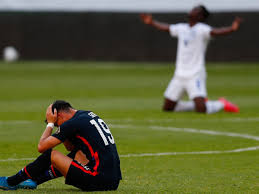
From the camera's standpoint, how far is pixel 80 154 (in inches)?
295

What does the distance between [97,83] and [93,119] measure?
62.7 ft

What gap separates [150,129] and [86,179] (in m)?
6.03

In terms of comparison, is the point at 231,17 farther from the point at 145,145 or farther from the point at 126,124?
the point at 145,145

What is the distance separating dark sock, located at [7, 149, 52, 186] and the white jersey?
909cm

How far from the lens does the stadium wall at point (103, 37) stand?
3450cm

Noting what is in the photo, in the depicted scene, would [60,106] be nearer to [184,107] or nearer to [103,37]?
[184,107]

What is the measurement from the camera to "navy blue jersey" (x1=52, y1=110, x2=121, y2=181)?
7230mm

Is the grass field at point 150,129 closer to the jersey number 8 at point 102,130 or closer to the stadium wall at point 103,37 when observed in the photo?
the jersey number 8 at point 102,130

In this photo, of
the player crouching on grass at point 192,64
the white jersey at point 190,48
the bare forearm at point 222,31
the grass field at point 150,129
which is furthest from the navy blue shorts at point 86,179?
the white jersey at point 190,48

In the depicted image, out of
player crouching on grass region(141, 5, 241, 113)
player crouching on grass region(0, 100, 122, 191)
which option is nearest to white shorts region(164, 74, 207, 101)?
player crouching on grass region(141, 5, 241, 113)

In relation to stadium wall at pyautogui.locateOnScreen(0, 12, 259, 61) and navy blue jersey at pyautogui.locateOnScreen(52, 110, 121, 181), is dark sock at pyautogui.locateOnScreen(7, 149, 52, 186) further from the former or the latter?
stadium wall at pyautogui.locateOnScreen(0, 12, 259, 61)

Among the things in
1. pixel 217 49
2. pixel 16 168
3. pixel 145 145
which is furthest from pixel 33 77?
pixel 16 168

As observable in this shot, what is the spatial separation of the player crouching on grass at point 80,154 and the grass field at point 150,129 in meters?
0.24

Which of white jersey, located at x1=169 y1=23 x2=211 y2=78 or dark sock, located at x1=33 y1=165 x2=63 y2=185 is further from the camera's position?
white jersey, located at x1=169 y1=23 x2=211 y2=78
